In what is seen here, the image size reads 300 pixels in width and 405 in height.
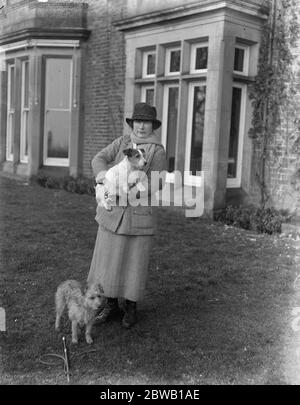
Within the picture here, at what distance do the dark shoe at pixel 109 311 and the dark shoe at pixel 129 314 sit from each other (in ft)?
0.64

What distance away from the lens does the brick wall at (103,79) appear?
12281 millimetres

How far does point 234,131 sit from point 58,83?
Result: 5.88 metres

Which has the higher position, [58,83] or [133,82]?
[58,83]

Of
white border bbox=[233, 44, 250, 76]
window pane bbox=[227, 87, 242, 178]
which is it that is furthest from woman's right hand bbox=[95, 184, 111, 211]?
white border bbox=[233, 44, 250, 76]

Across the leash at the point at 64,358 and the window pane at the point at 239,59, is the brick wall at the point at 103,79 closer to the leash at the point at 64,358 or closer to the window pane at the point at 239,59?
the window pane at the point at 239,59

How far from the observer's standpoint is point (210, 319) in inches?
197

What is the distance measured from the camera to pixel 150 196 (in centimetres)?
451

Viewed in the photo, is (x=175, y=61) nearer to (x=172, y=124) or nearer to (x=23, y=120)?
(x=172, y=124)

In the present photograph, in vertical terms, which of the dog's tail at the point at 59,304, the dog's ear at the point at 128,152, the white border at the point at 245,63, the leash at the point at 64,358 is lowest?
the leash at the point at 64,358

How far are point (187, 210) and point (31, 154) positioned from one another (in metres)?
5.59

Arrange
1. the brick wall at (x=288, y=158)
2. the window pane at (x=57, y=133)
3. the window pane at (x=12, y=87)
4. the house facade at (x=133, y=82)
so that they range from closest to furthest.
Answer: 1. the brick wall at (x=288, y=158)
2. the house facade at (x=133, y=82)
3. the window pane at (x=57, y=133)
4. the window pane at (x=12, y=87)

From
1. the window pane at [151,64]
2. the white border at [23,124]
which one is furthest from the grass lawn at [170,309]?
the white border at [23,124]

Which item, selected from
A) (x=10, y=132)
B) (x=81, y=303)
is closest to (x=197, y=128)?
(x=10, y=132)

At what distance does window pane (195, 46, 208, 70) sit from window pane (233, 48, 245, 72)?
599mm
